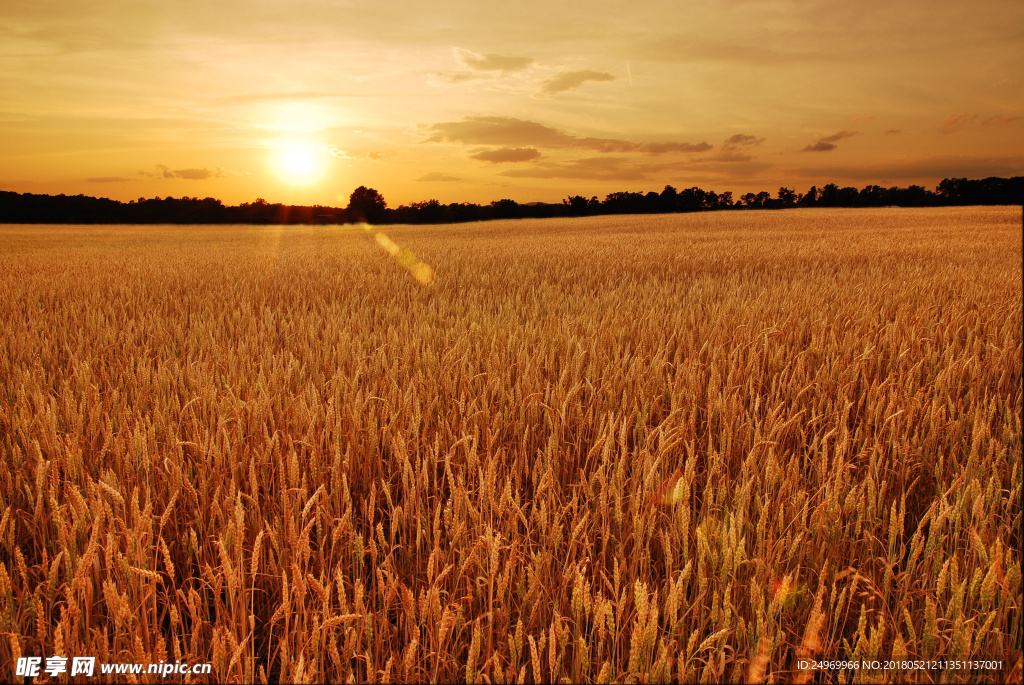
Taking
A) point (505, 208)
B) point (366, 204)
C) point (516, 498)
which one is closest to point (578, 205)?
point (505, 208)

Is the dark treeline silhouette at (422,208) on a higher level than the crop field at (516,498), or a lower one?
higher

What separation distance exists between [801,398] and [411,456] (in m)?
1.71

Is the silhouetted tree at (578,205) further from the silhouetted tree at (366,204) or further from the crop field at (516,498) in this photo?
the crop field at (516,498)

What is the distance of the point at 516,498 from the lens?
53.3 inches

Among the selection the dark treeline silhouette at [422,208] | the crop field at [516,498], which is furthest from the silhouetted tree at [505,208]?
the crop field at [516,498]

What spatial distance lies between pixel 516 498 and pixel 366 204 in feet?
186

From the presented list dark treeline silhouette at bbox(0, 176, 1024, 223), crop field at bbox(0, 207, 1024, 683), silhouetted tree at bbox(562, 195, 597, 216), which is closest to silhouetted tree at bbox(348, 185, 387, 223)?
dark treeline silhouette at bbox(0, 176, 1024, 223)

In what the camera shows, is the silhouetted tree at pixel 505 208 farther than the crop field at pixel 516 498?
Yes

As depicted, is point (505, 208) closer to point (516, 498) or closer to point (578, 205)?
point (578, 205)

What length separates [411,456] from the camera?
5.81 ft

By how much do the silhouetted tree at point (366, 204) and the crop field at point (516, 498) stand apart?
47.7 metres

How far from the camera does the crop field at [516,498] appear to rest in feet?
3.14

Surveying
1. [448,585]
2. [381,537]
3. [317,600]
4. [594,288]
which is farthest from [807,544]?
[594,288]

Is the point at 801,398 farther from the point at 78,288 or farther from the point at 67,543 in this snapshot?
the point at 78,288
